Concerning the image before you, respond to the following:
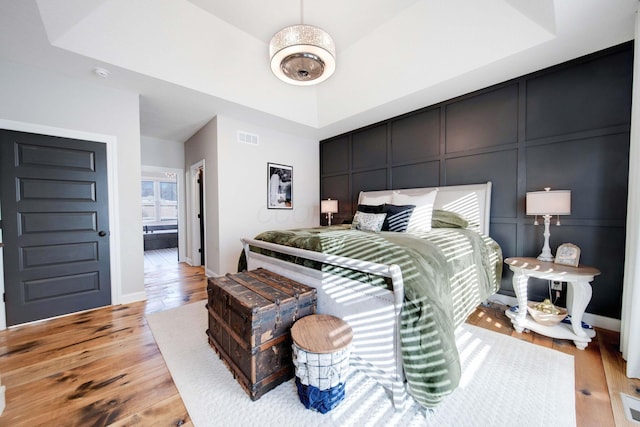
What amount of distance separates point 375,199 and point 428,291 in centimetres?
265

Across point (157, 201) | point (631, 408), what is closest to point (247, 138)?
point (631, 408)

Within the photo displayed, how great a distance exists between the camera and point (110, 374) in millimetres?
1751

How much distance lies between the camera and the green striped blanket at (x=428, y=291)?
1.29m

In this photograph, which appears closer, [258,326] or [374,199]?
[258,326]

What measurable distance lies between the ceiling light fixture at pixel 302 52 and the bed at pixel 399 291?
1646 millimetres

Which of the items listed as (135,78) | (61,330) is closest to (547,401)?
(61,330)

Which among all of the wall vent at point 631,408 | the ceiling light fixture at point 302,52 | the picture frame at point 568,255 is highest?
the ceiling light fixture at point 302,52

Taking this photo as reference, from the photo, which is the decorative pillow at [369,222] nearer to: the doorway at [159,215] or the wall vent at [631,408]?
the wall vent at [631,408]

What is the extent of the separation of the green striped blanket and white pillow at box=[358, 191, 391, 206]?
1587 millimetres

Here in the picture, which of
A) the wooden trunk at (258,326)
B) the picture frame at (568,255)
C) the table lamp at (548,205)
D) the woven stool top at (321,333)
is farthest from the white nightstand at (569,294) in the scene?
the wooden trunk at (258,326)

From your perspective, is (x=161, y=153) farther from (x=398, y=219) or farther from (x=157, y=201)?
(x=157, y=201)

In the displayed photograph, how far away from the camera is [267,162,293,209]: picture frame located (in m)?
4.46

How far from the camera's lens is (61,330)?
2.40 m

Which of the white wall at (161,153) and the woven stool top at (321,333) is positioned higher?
the white wall at (161,153)
